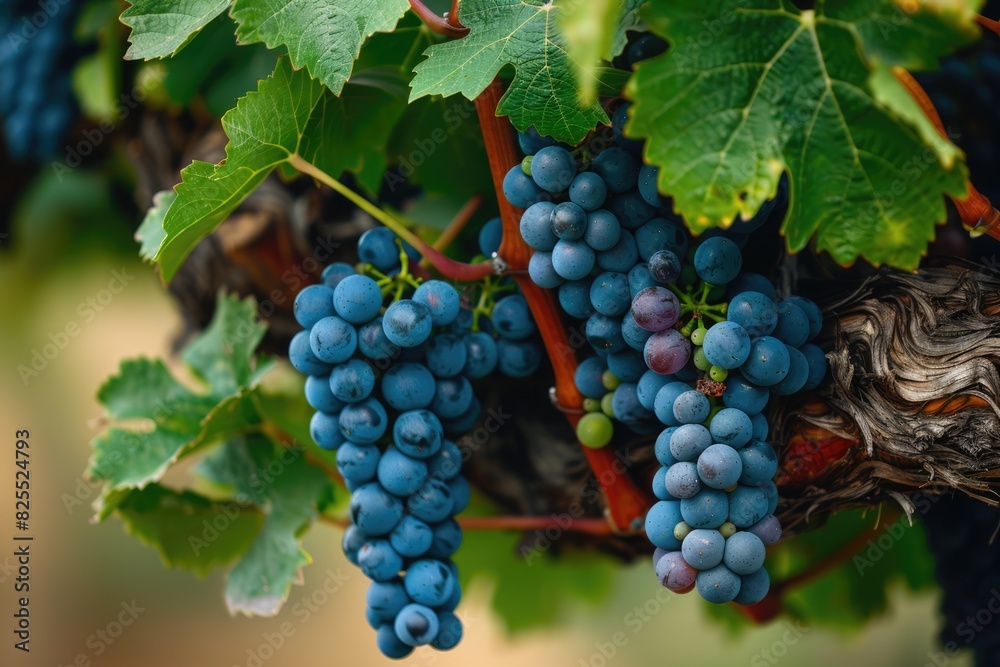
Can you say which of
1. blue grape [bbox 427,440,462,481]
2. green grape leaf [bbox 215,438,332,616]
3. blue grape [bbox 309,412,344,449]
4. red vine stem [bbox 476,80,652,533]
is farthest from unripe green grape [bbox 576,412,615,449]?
green grape leaf [bbox 215,438,332,616]

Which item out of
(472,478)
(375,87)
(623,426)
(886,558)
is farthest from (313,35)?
(886,558)

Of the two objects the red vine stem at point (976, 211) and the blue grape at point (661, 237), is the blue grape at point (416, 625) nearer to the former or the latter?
the blue grape at point (661, 237)

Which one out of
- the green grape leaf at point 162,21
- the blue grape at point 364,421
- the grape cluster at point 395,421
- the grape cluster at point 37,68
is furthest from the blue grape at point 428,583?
the grape cluster at point 37,68

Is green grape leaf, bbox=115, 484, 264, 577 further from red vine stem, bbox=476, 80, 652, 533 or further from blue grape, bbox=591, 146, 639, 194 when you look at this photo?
blue grape, bbox=591, 146, 639, 194

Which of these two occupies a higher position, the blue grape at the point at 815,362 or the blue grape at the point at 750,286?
the blue grape at the point at 750,286

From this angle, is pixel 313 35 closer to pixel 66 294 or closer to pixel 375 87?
pixel 375 87

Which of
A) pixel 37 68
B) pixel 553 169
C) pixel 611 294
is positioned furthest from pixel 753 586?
pixel 37 68
